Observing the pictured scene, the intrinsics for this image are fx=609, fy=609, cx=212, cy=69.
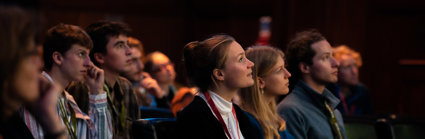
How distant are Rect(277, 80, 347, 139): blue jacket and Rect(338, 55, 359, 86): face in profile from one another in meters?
1.71

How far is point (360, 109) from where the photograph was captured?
5562 millimetres

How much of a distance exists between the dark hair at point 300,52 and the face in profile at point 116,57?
105 cm

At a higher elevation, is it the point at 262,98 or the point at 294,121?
the point at 262,98

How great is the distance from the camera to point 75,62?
3062 millimetres

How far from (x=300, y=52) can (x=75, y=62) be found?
151 centimetres

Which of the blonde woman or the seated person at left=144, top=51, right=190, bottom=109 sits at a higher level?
the blonde woman

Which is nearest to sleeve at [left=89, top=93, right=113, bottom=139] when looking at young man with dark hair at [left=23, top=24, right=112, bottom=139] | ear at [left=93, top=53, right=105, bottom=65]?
young man with dark hair at [left=23, top=24, right=112, bottom=139]

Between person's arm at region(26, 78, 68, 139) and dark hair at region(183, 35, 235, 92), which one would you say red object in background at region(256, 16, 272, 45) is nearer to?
A: dark hair at region(183, 35, 235, 92)

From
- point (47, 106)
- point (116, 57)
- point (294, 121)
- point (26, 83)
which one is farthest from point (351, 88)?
point (26, 83)

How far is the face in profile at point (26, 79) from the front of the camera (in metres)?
1.45

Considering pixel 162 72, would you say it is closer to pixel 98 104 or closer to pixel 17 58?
pixel 98 104

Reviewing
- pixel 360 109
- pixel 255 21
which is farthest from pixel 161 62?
pixel 255 21

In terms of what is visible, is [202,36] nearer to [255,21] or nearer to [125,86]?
[255,21]

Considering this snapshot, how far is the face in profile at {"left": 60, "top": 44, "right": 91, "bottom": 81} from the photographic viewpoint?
3.03 meters
